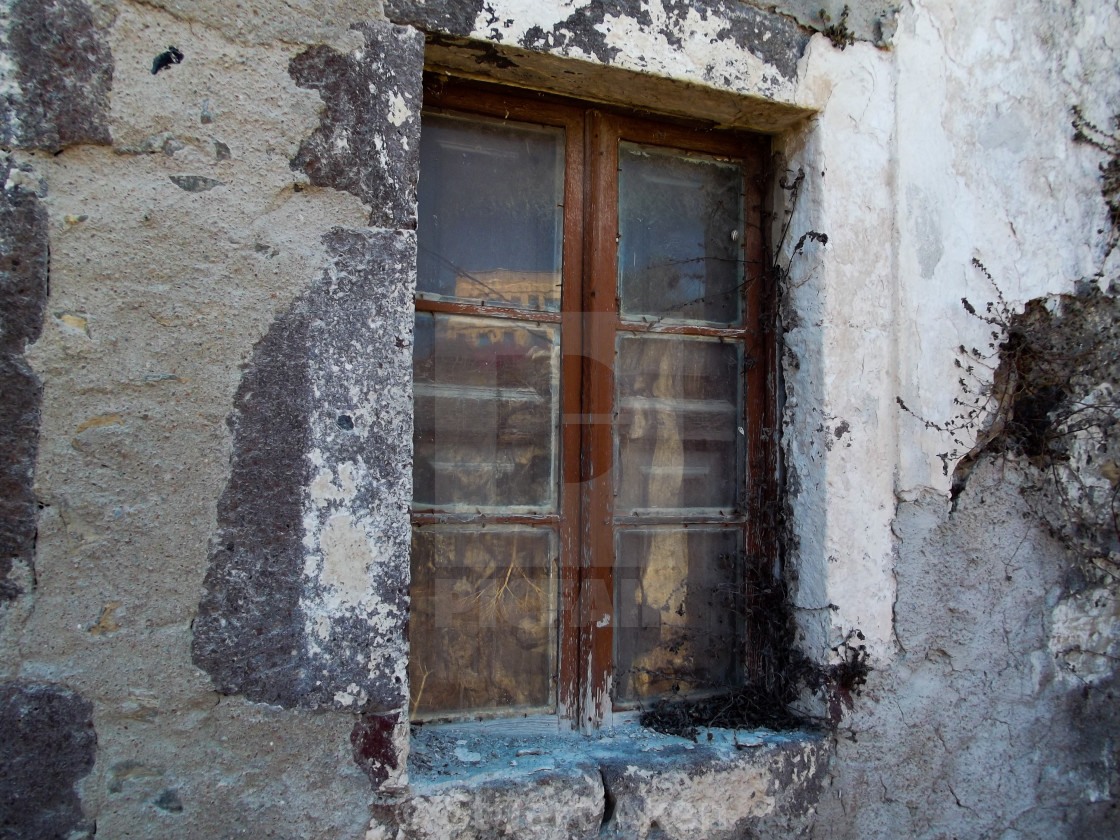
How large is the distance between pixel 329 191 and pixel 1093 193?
2.02 metres

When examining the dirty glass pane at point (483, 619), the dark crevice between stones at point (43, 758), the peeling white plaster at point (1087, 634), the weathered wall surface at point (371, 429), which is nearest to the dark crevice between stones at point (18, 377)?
the weathered wall surface at point (371, 429)

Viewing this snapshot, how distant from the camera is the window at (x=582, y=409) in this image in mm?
1749

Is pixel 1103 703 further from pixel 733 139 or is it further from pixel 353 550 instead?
pixel 353 550

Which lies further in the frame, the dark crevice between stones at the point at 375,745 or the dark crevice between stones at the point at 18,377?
the dark crevice between stones at the point at 375,745

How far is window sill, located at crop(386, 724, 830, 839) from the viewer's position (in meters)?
1.49

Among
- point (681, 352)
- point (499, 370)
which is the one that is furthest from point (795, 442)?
point (499, 370)

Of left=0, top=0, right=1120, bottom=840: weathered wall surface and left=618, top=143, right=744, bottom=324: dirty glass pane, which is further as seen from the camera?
left=618, top=143, right=744, bottom=324: dirty glass pane

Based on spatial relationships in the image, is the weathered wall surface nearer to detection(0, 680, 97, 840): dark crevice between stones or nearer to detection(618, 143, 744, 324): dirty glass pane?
detection(0, 680, 97, 840): dark crevice between stones

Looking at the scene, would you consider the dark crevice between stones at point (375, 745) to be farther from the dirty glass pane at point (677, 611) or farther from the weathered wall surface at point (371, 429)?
the dirty glass pane at point (677, 611)

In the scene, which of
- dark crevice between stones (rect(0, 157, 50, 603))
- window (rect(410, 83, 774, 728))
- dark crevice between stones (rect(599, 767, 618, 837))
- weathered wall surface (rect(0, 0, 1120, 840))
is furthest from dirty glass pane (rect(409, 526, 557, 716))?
dark crevice between stones (rect(0, 157, 50, 603))

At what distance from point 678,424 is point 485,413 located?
51cm

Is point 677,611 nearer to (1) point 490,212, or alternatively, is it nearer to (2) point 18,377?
(1) point 490,212

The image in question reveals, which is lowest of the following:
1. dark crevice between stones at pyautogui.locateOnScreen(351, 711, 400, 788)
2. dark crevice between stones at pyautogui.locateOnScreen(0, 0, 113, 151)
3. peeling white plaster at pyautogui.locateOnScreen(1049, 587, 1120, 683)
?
dark crevice between stones at pyautogui.locateOnScreen(351, 711, 400, 788)

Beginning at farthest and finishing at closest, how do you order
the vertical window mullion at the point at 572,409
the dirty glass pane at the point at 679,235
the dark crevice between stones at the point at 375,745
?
the dirty glass pane at the point at 679,235 → the vertical window mullion at the point at 572,409 → the dark crevice between stones at the point at 375,745
